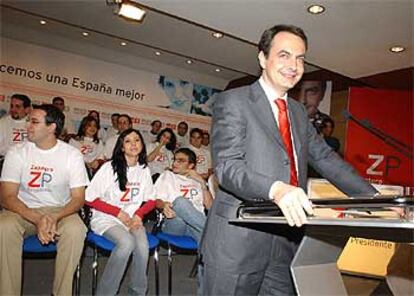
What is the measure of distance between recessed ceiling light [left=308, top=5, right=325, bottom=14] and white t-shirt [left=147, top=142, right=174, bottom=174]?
3.08 m

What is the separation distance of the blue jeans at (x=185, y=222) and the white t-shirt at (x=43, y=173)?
2.52 ft

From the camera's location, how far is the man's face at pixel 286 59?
1224 mm

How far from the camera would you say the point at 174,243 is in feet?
9.38

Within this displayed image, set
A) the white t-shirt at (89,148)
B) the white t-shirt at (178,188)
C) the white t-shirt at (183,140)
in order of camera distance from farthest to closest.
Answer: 1. the white t-shirt at (183,140)
2. the white t-shirt at (89,148)
3. the white t-shirt at (178,188)

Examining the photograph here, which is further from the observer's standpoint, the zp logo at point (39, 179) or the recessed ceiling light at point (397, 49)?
the recessed ceiling light at point (397, 49)

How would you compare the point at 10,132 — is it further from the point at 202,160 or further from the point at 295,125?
the point at 295,125

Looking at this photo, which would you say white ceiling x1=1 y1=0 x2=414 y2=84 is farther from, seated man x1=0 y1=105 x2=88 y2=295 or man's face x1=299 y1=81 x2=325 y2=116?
seated man x1=0 y1=105 x2=88 y2=295

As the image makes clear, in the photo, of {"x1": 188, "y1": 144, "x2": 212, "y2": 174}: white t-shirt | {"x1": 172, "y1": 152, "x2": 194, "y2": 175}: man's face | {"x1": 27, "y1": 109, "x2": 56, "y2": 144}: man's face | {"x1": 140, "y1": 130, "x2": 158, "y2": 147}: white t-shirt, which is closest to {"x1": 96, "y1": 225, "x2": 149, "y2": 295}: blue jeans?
{"x1": 27, "y1": 109, "x2": 56, "y2": 144}: man's face

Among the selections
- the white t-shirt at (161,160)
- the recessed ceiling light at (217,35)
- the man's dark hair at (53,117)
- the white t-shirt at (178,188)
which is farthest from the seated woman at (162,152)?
the man's dark hair at (53,117)

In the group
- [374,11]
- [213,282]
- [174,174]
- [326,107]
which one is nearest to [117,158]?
[174,174]

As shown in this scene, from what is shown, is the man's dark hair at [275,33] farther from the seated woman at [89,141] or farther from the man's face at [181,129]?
the man's face at [181,129]

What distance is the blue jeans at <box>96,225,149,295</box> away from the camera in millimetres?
2533

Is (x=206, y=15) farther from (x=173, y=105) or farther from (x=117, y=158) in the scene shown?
(x=173, y=105)

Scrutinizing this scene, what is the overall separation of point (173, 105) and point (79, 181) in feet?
16.8
